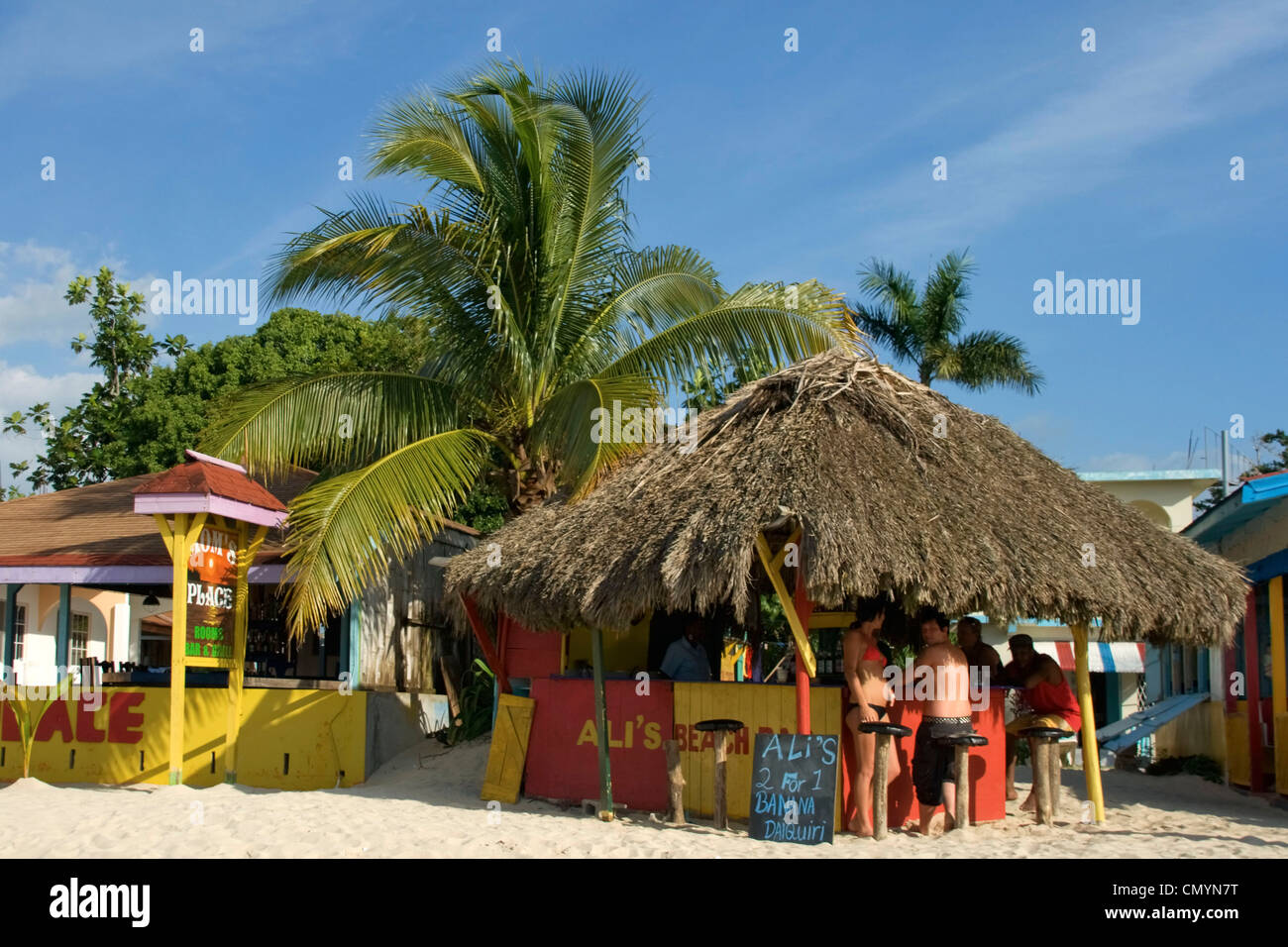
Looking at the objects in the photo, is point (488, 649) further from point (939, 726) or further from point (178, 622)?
point (939, 726)

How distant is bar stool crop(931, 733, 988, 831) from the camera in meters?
9.67

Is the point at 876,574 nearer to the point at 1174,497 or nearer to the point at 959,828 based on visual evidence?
the point at 959,828

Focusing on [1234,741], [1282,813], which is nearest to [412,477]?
[1282,813]

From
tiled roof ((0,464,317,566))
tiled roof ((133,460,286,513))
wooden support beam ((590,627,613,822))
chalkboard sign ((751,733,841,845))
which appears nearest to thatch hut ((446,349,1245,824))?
wooden support beam ((590,627,613,822))

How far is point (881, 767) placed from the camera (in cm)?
955

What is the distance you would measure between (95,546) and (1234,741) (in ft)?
45.9

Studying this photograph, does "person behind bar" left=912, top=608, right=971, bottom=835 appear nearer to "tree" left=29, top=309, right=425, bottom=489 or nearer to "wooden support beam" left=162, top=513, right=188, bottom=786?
"wooden support beam" left=162, top=513, right=188, bottom=786

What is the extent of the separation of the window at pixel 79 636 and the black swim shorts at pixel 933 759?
20285 mm

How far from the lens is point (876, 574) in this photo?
31.4ft

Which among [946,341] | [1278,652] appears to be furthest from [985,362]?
[1278,652]

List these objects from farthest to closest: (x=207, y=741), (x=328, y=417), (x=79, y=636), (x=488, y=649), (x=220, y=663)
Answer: (x=79, y=636) → (x=207, y=741) → (x=328, y=417) → (x=488, y=649) → (x=220, y=663)

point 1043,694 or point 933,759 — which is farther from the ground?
point 1043,694

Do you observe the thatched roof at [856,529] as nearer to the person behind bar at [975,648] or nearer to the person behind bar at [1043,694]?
the person behind bar at [1043,694]

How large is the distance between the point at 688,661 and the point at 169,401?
59.1 ft
